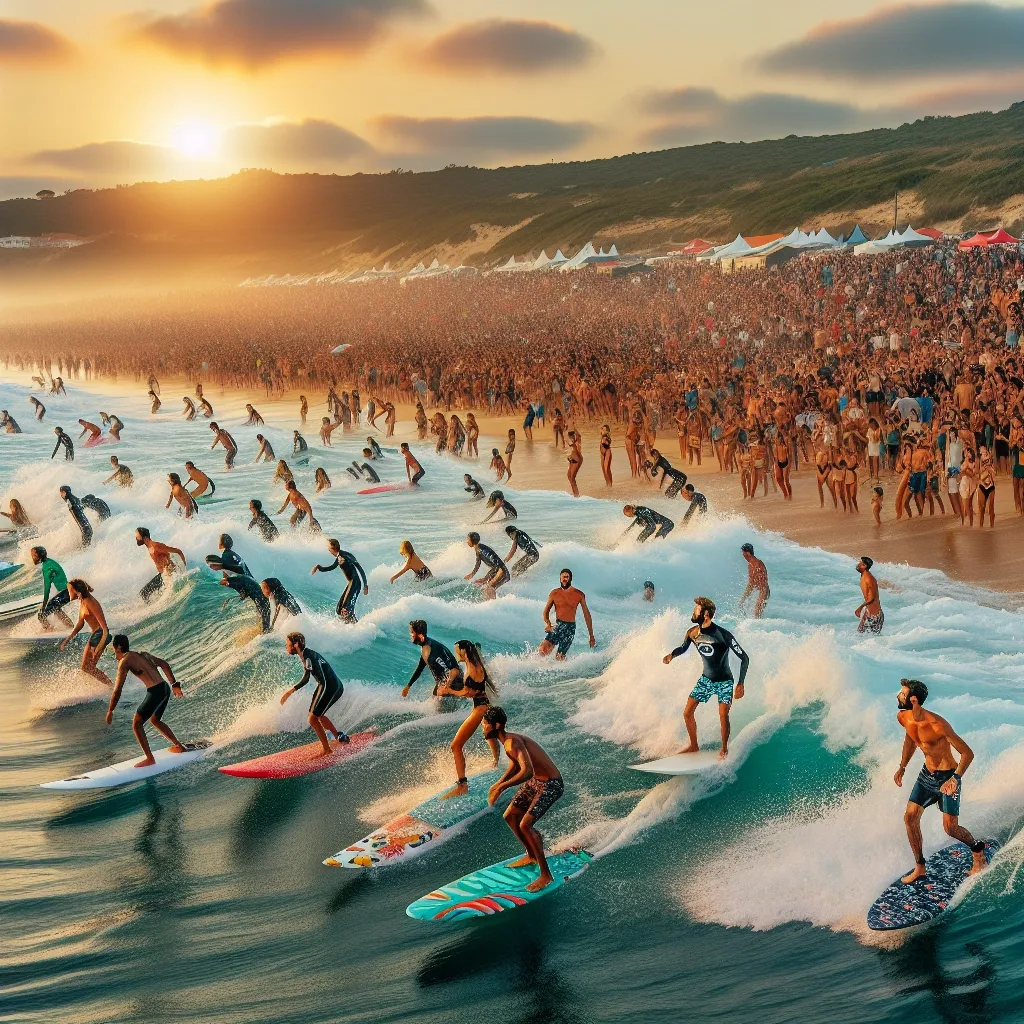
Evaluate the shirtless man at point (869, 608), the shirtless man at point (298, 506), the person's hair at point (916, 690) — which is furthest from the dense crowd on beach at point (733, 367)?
the person's hair at point (916, 690)

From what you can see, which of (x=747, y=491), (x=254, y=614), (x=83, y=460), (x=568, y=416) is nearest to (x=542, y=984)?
(x=254, y=614)

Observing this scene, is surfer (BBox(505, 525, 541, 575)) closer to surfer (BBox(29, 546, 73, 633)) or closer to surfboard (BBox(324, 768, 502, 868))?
surfer (BBox(29, 546, 73, 633))

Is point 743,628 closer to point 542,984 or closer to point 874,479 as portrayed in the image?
point 542,984

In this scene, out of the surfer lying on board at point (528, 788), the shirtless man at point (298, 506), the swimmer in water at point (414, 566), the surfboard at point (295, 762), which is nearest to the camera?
the surfer lying on board at point (528, 788)

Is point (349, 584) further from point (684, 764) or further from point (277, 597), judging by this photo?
point (684, 764)

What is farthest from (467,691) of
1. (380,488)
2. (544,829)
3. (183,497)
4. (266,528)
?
(380,488)

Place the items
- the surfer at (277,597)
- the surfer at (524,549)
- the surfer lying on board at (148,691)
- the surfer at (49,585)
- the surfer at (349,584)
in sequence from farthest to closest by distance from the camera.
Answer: the surfer at (524,549) < the surfer at (49,585) < the surfer at (349,584) < the surfer at (277,597) < the surfer lying on board at (148,691)

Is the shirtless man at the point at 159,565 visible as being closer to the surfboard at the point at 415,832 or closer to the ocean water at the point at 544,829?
the ocean water at the point at 544,829
